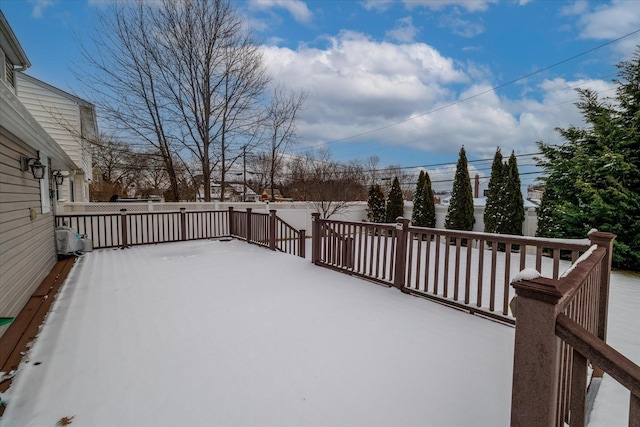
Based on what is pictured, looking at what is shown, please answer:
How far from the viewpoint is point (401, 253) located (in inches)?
151

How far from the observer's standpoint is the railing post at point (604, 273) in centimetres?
239

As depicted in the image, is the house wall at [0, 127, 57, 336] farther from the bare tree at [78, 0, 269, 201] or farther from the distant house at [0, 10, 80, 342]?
the bare tree at [78, 0, 269, 201]

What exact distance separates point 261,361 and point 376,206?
1183cm

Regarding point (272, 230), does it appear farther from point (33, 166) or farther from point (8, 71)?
point (8, 71)

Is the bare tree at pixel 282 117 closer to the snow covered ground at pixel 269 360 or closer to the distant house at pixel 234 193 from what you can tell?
the snow covered ground at pixel 269 360

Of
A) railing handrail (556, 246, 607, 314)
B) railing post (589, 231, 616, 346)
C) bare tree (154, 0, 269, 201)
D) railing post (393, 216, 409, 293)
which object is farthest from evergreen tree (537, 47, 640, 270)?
bare tree (154, 0, 269, 201)

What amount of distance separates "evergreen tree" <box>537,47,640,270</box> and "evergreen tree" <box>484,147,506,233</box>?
1780mm

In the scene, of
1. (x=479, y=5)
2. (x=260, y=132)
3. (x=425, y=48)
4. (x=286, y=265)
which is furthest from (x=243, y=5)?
(x=286, y=265)

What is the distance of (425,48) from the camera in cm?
979

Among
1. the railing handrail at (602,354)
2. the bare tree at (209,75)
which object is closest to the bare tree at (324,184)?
the bare tree at (209,75)

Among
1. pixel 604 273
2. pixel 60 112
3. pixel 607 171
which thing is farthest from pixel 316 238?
pixel 60 112

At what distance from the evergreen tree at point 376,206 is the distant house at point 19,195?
11.0 m

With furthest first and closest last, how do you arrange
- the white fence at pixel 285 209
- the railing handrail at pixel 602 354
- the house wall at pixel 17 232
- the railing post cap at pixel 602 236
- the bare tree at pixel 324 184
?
1. the bare tree at pixel 324 184
2. the white fence at pixel 285 209
3. the house wall at pixel 17 232
4. the railing post cap at pixel 602 236
5. the railing handrail at pixel 602 354

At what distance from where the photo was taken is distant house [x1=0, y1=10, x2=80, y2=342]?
2.84m
